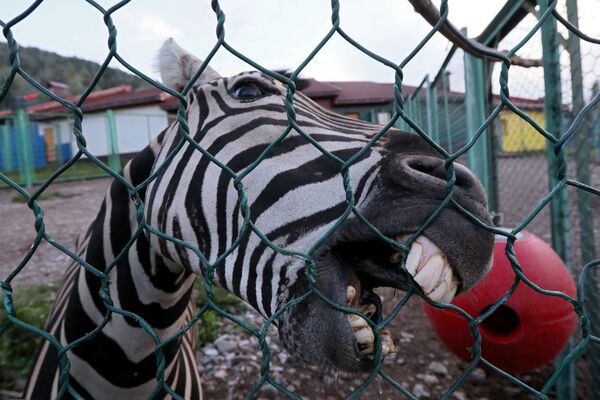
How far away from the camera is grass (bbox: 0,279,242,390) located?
3.01 metres

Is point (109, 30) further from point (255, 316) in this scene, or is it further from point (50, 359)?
point (255, 316)

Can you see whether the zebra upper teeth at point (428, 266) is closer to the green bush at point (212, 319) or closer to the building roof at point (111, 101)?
the green bush at point (212, 319)

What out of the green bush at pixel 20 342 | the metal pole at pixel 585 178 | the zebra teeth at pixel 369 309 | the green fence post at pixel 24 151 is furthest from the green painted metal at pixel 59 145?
the zebra teeth at pixel 369 309

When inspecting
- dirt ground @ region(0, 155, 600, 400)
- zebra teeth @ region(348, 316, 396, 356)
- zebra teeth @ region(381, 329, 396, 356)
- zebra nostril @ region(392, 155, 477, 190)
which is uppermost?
zebra nostril @ region(392, 155, 477, 190)

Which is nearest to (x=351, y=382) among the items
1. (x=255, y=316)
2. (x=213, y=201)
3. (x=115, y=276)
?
(x=213, y=201)

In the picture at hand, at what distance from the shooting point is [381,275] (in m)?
1.12

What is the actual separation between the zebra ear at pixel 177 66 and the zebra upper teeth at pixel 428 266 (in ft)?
4.69

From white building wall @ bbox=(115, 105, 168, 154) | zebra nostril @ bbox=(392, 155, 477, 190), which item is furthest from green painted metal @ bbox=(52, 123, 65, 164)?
zebra nostril @ bbox=(392, 155, 477, 190)

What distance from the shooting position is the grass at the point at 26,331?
3.01 m

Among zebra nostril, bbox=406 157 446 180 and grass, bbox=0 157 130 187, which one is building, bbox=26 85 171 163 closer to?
grass, bbox=0 157 130 187

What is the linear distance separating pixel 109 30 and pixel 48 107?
3228 cm

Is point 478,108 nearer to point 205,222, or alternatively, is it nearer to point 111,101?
point 205,222

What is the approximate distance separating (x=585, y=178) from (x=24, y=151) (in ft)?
63.0

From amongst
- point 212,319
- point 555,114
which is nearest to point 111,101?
point 212,319
